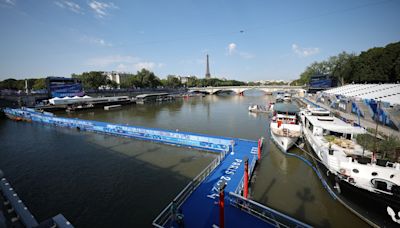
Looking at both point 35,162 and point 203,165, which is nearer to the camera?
point 203,165

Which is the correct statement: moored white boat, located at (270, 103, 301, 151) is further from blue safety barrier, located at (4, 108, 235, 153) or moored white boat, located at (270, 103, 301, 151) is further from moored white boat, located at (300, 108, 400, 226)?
moored white boat, located at (300, 108, 400, 226)

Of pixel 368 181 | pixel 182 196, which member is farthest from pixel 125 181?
pixel 368 181

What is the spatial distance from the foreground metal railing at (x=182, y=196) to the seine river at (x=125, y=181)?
2.38 feet

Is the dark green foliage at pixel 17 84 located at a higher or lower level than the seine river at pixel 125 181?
higher

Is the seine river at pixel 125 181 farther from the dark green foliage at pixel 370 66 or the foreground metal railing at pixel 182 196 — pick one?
the dark green foliage at pixel 370 66

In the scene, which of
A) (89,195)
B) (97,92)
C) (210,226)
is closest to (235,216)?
(210,226)

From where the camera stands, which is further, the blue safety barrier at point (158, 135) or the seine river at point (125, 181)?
Result: the blue safety barrier at point (158, 135)

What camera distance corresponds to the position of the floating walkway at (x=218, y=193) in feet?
26.8

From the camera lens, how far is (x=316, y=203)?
10859 mm

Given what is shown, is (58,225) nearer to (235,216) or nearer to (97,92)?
(235,216)

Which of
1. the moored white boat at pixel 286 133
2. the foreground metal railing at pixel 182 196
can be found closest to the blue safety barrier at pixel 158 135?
the foreground metal railing at pixel 182 196

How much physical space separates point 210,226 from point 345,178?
7776 millimetres

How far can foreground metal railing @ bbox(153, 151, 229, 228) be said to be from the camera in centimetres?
823

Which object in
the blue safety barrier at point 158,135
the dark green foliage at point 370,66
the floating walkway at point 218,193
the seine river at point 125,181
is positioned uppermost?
the dark green foliage at point 370,66
